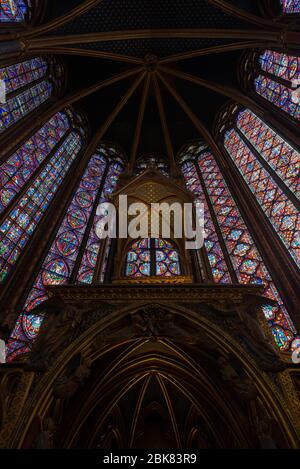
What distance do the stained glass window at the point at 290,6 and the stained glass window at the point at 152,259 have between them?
308 inches

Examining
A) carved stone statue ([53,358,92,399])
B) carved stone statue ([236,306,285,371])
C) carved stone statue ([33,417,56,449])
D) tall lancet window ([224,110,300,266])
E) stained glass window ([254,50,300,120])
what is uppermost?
stained glass window ([254,50,300,120])

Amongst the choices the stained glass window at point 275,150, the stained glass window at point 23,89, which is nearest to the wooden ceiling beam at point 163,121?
the stained glass window at point 275,150

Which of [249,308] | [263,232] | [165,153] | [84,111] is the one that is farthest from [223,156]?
[249,308]

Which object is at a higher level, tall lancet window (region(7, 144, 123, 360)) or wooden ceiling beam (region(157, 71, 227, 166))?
wooden ceiling beam (region(157, 71, 227, 166))

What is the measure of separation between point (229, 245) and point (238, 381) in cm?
595

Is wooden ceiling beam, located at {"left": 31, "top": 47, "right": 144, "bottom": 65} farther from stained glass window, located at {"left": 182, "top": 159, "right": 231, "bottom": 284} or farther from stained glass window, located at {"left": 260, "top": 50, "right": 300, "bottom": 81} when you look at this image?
stained glass window, located at {"left": 182, "top": 159, "right": 231, "bottom": 284}

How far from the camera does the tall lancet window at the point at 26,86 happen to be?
32.5 feet

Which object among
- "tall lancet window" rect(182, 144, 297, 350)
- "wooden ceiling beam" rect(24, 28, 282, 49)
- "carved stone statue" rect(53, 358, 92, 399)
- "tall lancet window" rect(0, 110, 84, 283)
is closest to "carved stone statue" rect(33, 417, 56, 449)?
"carved stone statue" rect(53, 358, 92, 399)

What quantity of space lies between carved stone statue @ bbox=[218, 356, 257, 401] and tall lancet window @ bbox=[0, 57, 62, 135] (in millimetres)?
8018

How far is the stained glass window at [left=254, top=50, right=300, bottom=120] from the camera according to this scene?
34.2ft

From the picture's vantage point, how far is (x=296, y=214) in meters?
9.09

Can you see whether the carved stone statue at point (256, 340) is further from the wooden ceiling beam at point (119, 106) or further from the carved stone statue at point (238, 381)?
the wooden ceiling beam at point (119, 106)

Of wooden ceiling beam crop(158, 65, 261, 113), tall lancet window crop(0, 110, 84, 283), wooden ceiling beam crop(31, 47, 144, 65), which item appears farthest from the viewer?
wooden ceiling beam crop(158, 65, 261, 113)

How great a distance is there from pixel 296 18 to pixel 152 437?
1146cm
